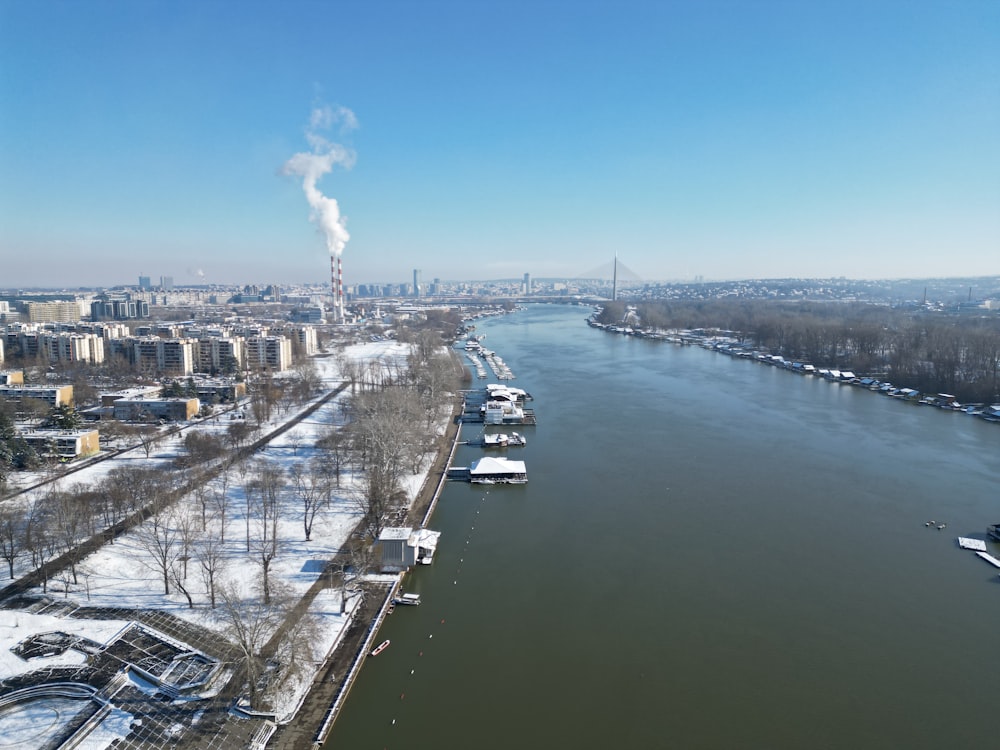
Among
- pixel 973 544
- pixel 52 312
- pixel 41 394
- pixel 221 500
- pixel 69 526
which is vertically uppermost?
pixel 52 312

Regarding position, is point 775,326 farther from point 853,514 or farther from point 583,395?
point 853,514

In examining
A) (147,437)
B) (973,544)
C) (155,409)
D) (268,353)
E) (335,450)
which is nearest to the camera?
(973,544)

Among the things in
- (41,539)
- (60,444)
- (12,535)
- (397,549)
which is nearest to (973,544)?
(397,549)

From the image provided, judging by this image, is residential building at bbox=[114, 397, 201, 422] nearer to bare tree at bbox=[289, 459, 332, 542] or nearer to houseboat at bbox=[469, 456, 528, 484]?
bare tree at bbox=[289, 459, 332, 542]

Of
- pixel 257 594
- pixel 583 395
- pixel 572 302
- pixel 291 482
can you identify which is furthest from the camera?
pixel 572 302

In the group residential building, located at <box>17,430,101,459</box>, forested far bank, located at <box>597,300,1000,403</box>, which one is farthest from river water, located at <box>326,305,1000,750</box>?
residential building, located at <box>17,430,101,459</box>

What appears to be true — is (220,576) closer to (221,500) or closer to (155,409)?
(221,500)

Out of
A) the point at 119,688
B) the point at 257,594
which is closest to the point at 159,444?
the point at 257,594
